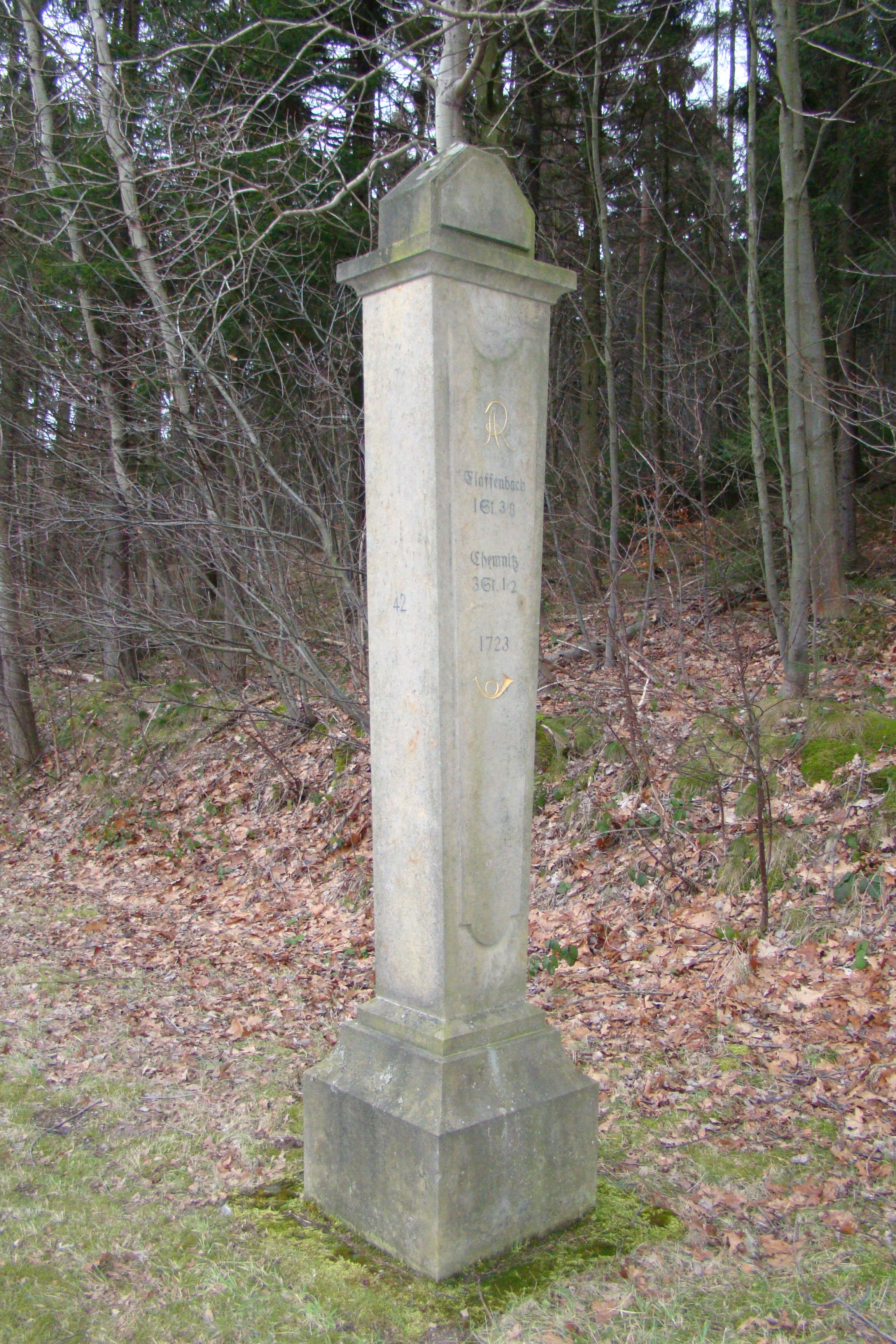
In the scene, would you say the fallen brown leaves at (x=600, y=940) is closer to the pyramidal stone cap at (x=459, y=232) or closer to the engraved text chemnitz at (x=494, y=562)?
the engraved text chemnitz at (x=494, y=562)

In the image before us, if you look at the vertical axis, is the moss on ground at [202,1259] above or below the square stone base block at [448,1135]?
below

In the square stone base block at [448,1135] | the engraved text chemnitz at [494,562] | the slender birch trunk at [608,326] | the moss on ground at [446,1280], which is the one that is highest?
the slender birch trunk at [608,326]

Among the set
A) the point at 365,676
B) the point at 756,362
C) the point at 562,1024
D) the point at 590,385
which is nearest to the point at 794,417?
the point at 756,362

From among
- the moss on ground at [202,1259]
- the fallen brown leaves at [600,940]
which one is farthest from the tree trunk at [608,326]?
the moss on ground at [202,1259]

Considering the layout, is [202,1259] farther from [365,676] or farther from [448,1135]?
[365,676]

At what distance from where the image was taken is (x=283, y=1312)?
10.00 ft

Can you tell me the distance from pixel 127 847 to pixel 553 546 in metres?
5.14

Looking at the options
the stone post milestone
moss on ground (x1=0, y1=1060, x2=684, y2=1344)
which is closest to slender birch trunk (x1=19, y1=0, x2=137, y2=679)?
the stone post milestone

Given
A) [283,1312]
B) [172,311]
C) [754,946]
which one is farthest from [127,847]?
[283,1312]

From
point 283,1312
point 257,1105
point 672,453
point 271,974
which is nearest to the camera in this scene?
point 283,1312

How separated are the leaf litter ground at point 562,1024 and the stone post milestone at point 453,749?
303mm

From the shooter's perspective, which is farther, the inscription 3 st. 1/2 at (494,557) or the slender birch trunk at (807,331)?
the slender birch trunk at (807,331)

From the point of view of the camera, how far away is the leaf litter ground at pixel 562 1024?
3.16 metres

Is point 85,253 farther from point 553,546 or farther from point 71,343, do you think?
point 553,546
